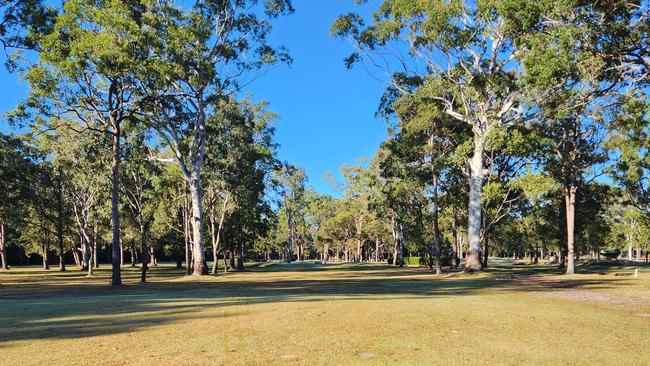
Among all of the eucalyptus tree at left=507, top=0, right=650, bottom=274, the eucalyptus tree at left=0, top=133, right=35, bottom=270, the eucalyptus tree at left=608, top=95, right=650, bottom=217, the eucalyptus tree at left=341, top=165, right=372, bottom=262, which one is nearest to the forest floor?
the eucalyptus tree at left=507, top=0, right=650, bottom=274

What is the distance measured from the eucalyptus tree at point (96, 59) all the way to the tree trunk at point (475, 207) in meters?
21.3

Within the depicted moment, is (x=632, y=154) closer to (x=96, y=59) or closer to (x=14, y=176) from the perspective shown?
(x=96, y=59)

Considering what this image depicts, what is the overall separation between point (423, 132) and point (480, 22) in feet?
32.0

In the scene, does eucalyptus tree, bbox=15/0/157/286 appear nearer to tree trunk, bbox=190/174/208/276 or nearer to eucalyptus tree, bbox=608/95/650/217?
tree trunk, bbox=190/174/208/276

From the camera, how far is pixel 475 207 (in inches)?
1277

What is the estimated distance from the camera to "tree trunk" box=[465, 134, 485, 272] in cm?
3192

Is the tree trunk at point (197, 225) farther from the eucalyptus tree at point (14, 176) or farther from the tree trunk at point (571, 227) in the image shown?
the tree trunk at point (571, 227)

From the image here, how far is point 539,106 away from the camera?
97.7 feet

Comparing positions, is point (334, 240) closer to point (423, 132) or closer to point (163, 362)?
point (423, 132)

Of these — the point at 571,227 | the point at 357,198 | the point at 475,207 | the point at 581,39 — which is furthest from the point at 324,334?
the point at 357,198

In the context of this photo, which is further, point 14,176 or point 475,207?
point 14,176

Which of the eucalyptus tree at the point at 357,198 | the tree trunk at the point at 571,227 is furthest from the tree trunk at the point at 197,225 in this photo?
the eucalyptus tree at the point at 357,198

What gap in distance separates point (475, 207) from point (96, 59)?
24606mm

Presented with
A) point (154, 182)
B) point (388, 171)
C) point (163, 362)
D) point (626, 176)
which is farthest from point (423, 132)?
point (163, 362)
